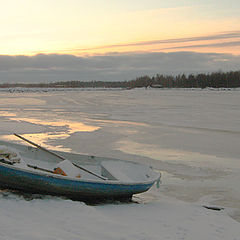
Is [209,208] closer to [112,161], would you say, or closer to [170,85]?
[112,161]

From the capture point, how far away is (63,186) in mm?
6105

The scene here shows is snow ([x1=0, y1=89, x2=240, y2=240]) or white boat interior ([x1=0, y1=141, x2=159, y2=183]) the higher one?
white boat interior ([x1=0, y1=141, x2=159, y2=183])

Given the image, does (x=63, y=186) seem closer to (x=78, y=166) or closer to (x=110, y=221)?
(x=78, y=166)

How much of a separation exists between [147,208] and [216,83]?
98.8 meters

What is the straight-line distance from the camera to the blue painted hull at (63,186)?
19.7ft

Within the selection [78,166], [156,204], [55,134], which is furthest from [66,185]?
[55,134]

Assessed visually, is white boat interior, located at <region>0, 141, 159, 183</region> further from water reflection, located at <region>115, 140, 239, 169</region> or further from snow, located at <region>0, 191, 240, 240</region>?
water reflection, located at <region>115, 140, 239, 169</region>

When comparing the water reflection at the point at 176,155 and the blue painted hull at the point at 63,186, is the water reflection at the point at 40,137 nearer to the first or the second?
the water reflection at the point at 176,155

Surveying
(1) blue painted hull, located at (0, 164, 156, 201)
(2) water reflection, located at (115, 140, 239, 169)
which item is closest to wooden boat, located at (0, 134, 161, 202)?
(1) blue painted hull, located at (0, 164, 156, 201)

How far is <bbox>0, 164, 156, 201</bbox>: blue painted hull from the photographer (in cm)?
601

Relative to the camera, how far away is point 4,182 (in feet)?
20.2

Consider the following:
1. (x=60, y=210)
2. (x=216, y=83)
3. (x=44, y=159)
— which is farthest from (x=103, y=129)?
(x=216, y=83)

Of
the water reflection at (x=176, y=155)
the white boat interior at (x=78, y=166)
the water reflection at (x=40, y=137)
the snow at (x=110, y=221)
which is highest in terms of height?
the white boat interior at (x=78, y=166)

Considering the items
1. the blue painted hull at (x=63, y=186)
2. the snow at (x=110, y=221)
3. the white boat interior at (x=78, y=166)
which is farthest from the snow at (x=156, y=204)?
the white boat interior at (x=78, y=166)
